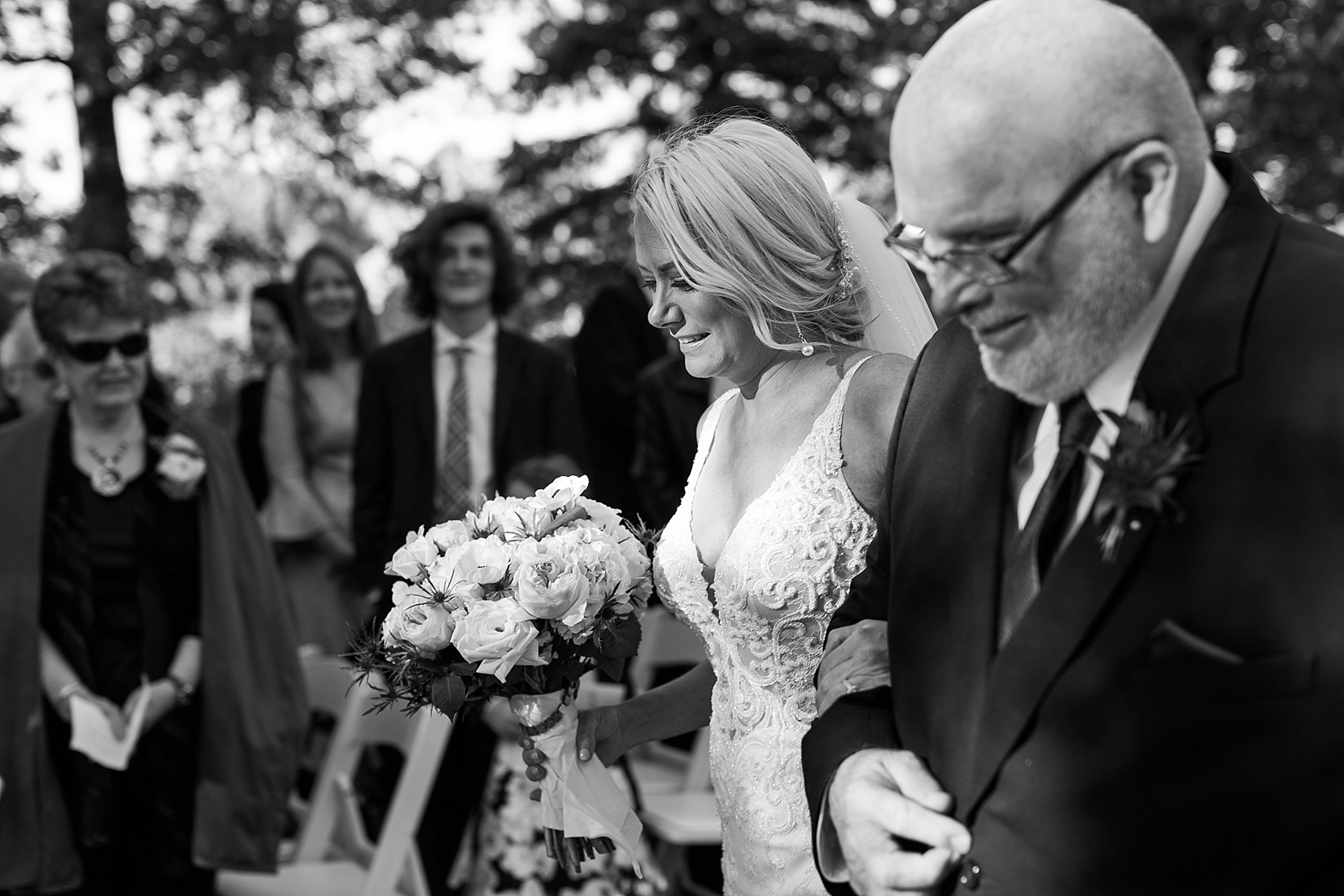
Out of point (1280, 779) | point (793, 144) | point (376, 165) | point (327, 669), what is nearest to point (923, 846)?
point (1280, 779)

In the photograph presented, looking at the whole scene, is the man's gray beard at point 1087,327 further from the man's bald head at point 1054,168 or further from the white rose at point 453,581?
the white rose at point 453,581

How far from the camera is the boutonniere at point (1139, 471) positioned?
1.59 meters

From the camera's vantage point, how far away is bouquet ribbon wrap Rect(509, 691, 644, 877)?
305 cm

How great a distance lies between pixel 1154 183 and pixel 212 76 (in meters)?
11.6

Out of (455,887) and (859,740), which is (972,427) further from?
(455,887)

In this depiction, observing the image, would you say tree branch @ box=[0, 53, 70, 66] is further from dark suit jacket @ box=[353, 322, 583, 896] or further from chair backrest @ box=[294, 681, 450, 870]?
chair backrest @ box=[294, 681, 450, 870]

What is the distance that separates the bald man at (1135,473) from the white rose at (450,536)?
1506 mm

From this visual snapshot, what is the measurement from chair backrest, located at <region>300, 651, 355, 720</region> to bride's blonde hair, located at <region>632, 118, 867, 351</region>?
2.81 metres

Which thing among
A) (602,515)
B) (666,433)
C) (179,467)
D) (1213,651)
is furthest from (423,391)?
(1213,651)

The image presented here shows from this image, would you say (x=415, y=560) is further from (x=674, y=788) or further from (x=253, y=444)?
(x=253, y=444)

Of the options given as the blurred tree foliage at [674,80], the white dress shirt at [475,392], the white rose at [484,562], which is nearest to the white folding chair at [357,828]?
the white dress shirt at [475,392]

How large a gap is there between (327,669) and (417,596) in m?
2.71

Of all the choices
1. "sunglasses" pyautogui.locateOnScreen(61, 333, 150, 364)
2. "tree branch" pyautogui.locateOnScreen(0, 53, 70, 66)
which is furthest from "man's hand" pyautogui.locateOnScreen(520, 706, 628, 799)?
"tree branch" pyautogui.locateOnScreen(0, 53, 70, 66)

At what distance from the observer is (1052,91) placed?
1608 mm
